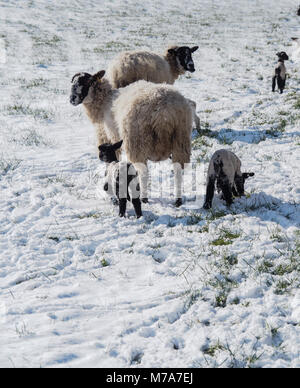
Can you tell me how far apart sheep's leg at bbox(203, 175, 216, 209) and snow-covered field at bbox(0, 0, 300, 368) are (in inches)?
6.7

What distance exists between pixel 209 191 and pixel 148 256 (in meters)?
1.55

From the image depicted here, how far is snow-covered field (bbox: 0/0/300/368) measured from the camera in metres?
2.93

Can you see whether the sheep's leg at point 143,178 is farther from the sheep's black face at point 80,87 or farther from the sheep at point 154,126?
the sheep's black face at point 80,87

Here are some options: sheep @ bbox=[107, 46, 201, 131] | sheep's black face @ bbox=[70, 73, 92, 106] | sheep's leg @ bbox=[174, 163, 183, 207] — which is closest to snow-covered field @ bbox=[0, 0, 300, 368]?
sheep's leg @ bbox=[174, 163, 183, 207]

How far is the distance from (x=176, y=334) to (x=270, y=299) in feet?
3.21

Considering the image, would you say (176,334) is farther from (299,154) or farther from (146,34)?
(146,34)

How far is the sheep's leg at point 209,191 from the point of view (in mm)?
5125

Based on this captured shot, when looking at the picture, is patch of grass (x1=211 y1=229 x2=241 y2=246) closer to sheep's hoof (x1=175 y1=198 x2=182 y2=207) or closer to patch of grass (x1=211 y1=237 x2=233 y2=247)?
patch of grass (x1=211 y1=237 x2=233 y2=247)

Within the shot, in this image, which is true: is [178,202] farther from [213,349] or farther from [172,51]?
[172,51]

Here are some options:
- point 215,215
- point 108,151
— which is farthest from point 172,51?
point 215,215

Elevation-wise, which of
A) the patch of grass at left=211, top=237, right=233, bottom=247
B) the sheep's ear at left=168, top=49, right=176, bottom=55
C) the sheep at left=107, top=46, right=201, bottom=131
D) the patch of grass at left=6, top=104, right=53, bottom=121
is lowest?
the patch of grass at left=211, top=237, right=233, bottom=247

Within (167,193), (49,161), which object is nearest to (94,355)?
(167,193)

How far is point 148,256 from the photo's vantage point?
13.9 ft

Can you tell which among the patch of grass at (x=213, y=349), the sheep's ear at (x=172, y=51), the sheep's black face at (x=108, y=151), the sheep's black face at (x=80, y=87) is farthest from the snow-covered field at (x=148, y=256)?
the sheep's ear at (x=172, y=51)
